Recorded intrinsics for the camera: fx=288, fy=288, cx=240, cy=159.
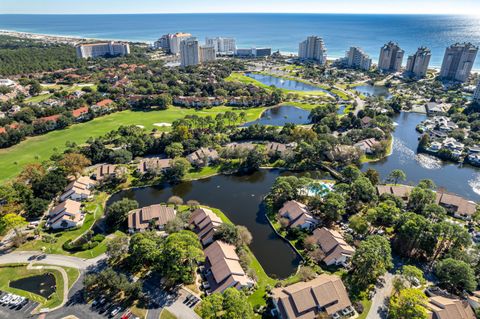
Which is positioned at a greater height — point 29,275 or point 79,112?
point 79,112

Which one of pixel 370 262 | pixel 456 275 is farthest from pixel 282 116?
pixel 456 275

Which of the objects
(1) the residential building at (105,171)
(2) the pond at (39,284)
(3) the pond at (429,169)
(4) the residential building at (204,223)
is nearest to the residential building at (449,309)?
(4) the residential building at (204,223)

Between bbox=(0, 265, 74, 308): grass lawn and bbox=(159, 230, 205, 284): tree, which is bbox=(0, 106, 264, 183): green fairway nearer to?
bbox=(0, 265, 74, 308): grass lawn

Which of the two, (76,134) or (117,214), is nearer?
(117,214)

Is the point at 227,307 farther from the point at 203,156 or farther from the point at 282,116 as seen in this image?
the point at 282,116

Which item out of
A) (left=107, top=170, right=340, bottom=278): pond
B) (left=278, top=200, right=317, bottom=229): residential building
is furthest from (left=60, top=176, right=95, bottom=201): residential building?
(left=278, top=200, right=317, bottom=229): residential building

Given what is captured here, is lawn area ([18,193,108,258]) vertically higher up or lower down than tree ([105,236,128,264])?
lower down

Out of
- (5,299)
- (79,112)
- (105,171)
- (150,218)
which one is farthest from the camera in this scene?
(79,112)
